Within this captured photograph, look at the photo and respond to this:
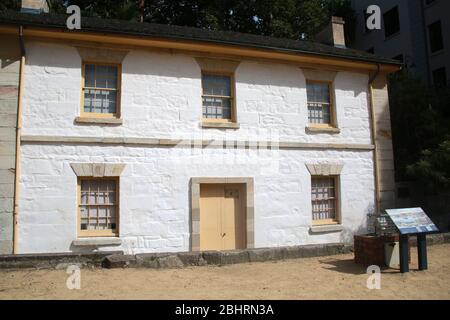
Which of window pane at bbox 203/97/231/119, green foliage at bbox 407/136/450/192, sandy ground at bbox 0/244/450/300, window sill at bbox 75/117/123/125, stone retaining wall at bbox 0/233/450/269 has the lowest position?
sandy ground at bbox 0/244/450/300

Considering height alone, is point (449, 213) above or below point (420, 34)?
below

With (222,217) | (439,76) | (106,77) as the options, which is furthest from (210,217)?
(439,76)

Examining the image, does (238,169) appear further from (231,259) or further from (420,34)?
(420,34)

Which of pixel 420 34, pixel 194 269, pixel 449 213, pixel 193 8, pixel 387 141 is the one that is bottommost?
pixel 194 269

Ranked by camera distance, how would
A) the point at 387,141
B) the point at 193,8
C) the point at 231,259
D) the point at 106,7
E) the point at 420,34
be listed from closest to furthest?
1. the point at 231,259
2. the point at 387,141
3. the point at 106,7
4. the point at 420,34
5. the point at 193,8

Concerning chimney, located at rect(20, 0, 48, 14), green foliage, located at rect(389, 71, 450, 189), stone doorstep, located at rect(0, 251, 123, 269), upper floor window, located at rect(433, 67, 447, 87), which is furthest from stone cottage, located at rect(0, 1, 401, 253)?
upper floor window, located at rect(433, 67, 447, 87)

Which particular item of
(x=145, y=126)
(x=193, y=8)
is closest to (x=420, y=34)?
(x=193, y=8)

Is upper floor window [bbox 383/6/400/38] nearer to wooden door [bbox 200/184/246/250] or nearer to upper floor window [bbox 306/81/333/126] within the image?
upper floor window [bbox 306/81/333/126]

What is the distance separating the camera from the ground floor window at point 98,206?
378 inches

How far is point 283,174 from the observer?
1116cm

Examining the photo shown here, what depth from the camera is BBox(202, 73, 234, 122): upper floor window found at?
1091cm

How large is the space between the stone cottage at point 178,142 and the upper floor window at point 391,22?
17381 mm

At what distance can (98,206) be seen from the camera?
9.75 m

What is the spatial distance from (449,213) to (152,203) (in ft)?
31.7
